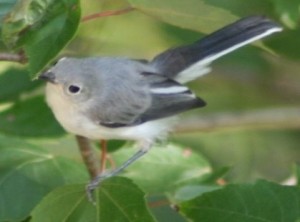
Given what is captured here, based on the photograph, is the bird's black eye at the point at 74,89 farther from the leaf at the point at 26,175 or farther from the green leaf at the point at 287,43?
the green leaf at the point at 287,43

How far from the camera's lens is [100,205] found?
204 centimetres

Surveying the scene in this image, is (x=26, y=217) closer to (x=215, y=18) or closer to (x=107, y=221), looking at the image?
(x=107, y=221)

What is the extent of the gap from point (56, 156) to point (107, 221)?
1.58 feet

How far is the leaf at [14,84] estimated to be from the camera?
2.69 meters

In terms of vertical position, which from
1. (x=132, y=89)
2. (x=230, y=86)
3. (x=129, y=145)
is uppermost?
(x=132, y=89)

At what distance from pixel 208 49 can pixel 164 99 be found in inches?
6.9

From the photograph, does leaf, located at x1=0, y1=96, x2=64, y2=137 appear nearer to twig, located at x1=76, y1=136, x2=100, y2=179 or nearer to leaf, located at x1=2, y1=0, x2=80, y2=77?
twig, located at x1=76, y1=136, x2=100, y2=179

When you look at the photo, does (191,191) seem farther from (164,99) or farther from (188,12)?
(188,12)

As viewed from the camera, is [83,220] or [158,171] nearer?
[83,220]

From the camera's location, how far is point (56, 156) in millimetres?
2471

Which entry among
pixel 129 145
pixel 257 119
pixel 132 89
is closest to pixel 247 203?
pixel 132 89

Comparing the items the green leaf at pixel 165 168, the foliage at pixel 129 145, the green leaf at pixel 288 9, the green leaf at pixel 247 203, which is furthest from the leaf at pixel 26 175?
the green leaf at pixel 288 9

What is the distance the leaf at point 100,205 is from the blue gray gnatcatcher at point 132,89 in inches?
6.3

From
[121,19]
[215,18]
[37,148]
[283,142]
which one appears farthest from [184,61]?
[283,142]
